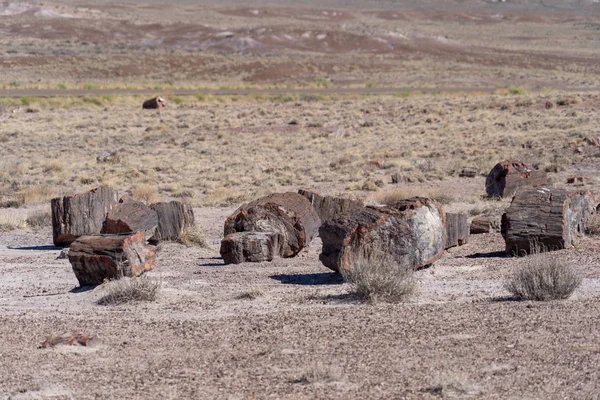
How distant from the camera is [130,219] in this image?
13.9 meters

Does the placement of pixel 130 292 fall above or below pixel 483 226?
above

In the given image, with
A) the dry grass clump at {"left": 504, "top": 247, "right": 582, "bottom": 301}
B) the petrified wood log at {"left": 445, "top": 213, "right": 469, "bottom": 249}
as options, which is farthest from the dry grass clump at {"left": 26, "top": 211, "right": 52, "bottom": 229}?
the dry grass clump at {"left": 504, "top": 247, "right": 582, "bottom": 301}

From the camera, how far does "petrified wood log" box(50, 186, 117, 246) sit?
14547mm

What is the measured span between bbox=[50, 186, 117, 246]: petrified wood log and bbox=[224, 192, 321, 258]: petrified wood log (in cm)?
281

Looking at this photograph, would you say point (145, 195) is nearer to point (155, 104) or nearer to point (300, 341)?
point (300, 341)

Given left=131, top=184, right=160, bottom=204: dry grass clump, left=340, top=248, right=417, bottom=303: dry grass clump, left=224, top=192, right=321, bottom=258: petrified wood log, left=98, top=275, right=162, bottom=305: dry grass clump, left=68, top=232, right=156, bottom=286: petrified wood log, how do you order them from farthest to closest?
left=131, top=184, right=160, bottom=204: dry grass clump < left=224, top=192, right=321, bottom=258: petrified wood log < left=68, top=232, right=156, bottom=286: petrified wood log < left=98, top=275, right=162, bottom=305: dry grass clump < left=340, top=248, right=417, bottom=303: dry grass clump

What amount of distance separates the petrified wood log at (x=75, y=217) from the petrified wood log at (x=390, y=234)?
501 cm

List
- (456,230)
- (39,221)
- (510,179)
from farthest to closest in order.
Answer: (510,179) → (39,221) → (456,230)

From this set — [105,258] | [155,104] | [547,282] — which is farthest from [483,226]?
[155,104]

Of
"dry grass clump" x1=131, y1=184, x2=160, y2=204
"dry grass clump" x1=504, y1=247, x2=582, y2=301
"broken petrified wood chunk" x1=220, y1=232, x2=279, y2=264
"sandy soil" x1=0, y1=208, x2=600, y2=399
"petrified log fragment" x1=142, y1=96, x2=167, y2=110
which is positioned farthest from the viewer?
"petrified log fragment" x1=142, y1=96, x2=167, y2=110

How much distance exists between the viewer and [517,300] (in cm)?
944

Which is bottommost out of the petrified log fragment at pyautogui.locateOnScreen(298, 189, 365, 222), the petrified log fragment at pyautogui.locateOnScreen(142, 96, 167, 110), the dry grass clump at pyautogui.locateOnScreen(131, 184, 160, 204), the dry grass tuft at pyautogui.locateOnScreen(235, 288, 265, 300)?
the dry grass clump at pyautogui.locateOnScreen(131, 184, 160, 204)

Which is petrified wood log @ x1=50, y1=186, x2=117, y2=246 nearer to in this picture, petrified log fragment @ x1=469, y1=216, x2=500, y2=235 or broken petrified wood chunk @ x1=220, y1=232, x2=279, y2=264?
broken petrified wood chunk @ x1=220, y1=232, x2=279, y2=264

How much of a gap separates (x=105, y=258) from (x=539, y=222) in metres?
5.74
